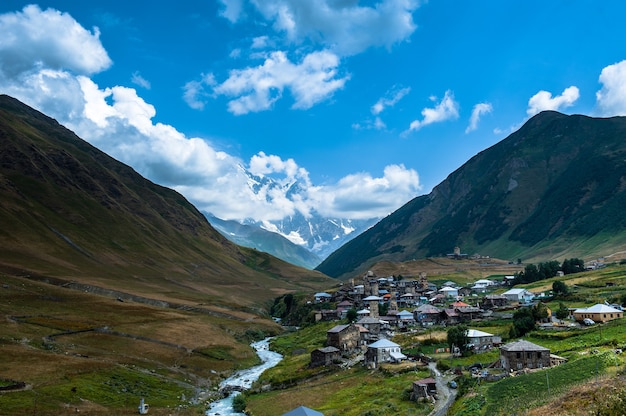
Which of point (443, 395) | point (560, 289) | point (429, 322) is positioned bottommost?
point (443, 395)

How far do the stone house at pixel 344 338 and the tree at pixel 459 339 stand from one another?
24255mm

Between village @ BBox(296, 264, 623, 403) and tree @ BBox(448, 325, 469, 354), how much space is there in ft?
2.14

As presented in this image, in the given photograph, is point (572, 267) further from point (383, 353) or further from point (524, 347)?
point (524, 347)

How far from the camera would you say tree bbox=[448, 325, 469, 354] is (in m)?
76.4

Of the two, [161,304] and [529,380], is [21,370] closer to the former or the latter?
[529,380]

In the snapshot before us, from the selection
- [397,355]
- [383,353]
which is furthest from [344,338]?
[397,355]

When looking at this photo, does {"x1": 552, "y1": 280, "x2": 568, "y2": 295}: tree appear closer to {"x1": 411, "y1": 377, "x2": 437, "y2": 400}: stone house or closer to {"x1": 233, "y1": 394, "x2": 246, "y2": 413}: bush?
{"x1": 411, "y1": 377, "x2": 437, "y2": 400}: stone house

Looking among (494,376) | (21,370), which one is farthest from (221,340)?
(494,376)

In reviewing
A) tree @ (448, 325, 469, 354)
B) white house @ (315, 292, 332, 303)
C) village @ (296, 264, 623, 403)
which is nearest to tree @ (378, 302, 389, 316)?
village @ (296, 264, 623, 403)

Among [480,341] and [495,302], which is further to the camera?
[495,302]

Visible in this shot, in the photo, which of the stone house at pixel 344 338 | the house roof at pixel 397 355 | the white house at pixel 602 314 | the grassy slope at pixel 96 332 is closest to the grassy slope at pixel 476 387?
the house roof at pixel 397 355

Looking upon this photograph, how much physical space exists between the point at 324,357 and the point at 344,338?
948cm

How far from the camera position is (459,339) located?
3009 inches

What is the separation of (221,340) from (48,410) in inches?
2565
